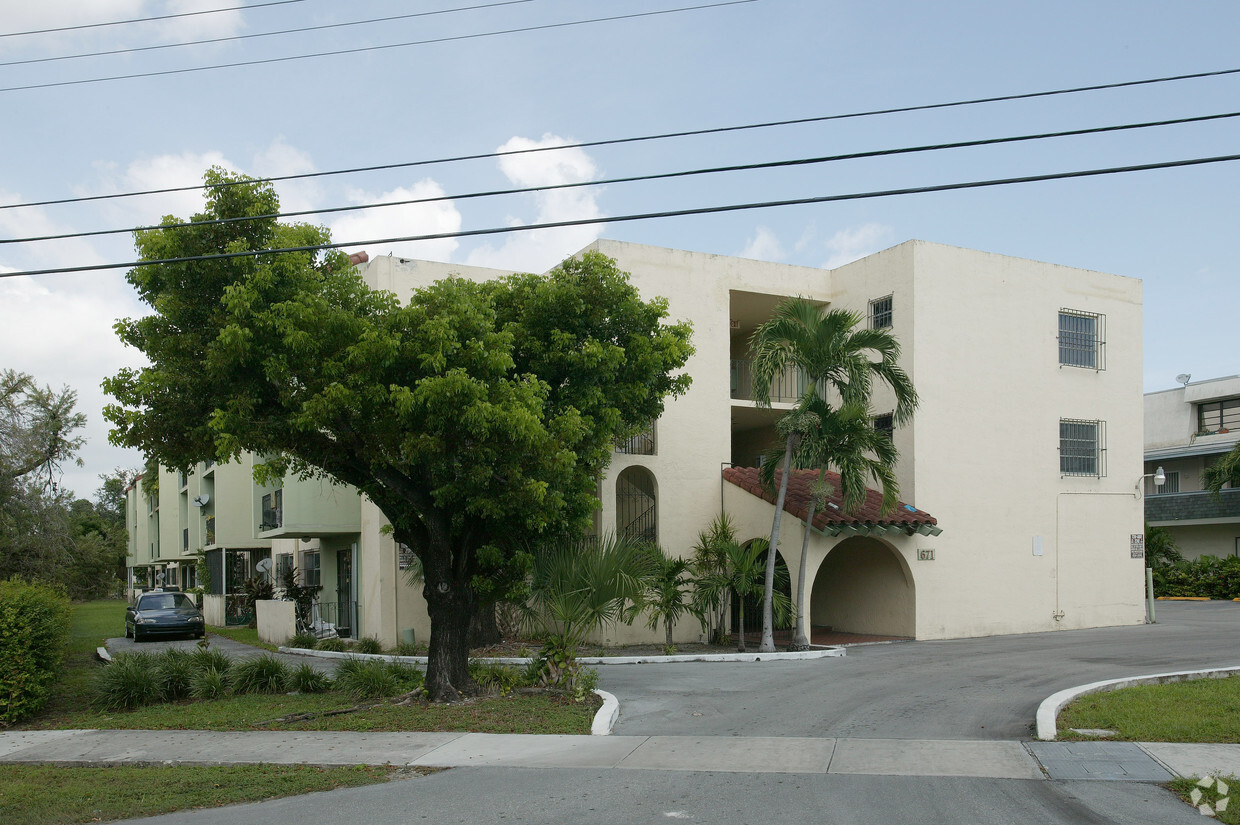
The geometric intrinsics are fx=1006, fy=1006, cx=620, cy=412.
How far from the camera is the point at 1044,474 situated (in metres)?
23.6

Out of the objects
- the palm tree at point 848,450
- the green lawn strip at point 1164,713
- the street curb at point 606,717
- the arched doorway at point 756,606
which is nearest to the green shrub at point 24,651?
the street curb at point 606,717

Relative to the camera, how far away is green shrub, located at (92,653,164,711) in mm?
14031

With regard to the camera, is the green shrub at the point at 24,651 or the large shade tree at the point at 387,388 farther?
the green shrub at the point at 24,651

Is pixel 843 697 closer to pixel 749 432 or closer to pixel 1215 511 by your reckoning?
pixel 749 432

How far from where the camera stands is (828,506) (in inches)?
809

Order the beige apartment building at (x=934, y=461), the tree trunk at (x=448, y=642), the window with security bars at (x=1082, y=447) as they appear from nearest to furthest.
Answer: the tree trunk at (x=448, y=642) < the beige apartment building at (x=934, y=461) < the window with security bars at (x=1082, y=447)

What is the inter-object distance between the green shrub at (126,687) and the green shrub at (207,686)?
0.45 m

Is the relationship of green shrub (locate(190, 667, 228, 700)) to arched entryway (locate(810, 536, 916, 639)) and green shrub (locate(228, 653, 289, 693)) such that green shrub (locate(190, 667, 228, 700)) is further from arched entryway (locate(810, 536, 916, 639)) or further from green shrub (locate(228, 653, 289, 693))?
arched entryway (locate(810, 536, 916, 639))

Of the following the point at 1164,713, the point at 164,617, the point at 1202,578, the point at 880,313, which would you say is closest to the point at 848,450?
the point at 880,313

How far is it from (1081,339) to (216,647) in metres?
21.7

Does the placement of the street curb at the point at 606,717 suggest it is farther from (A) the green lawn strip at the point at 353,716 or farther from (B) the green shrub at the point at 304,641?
(B) the green shrub at the point at 304,641

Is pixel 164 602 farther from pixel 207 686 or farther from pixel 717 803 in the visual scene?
pixel 717 803

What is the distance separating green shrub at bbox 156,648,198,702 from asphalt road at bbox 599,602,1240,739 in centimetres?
623

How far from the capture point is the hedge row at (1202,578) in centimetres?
3416
